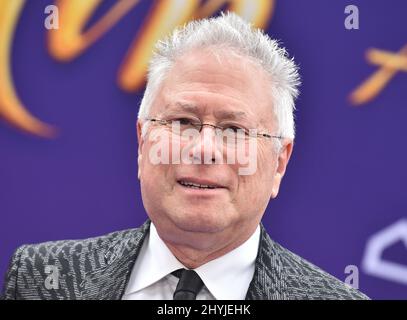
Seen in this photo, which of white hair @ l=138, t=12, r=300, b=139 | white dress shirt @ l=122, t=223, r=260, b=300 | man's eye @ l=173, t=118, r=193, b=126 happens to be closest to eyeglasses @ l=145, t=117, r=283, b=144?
man's eye @ l=173, t=118, r=193, b=126

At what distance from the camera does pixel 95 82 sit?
93.0 inches

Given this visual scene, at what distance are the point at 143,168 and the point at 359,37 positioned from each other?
3.84 ft

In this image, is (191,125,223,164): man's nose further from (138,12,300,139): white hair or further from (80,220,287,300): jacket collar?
(80,220,287,300): jacket collar

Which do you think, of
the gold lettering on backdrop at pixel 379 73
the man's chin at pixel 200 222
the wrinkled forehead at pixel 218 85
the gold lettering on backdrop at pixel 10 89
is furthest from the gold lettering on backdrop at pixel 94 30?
the man's chin at pixel 200 222

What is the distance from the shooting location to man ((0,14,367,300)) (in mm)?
1570

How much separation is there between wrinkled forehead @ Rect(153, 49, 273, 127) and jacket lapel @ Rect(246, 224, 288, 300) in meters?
0.37

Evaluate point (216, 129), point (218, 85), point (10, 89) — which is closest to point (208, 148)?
point (216, 129)

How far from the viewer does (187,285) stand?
161cm

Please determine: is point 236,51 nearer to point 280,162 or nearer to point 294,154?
point 280,162

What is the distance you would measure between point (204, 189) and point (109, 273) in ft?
1.21
